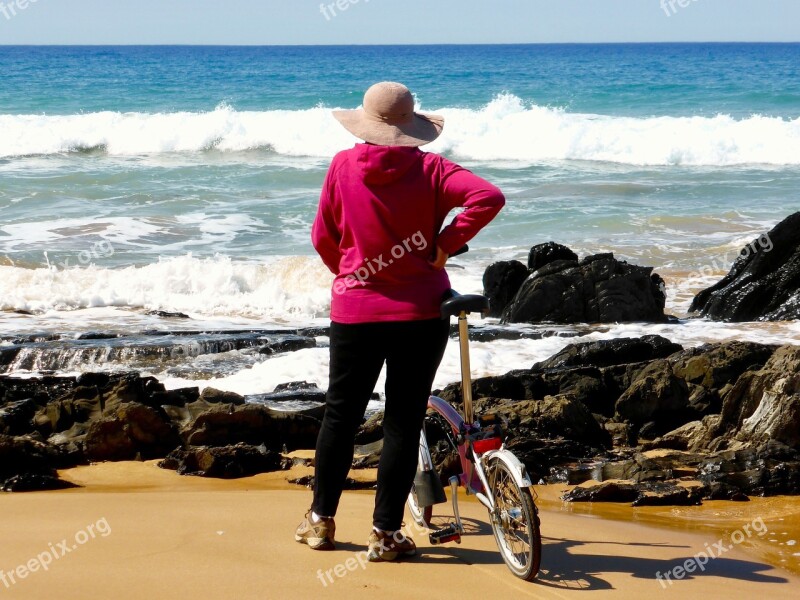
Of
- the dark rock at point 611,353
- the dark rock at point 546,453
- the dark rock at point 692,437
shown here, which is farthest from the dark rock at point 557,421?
the dark rock at point 611,353

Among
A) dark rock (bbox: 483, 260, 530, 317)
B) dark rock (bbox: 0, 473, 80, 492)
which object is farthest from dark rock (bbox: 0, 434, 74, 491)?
dark rock (bbox: 483, 260, 530, 317)

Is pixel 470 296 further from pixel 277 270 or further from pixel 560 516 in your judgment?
pixel 277 270

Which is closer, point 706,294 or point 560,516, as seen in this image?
point 560,516

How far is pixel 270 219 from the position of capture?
64.7 ft

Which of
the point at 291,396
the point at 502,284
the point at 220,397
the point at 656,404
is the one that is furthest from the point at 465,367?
the point at 502,284

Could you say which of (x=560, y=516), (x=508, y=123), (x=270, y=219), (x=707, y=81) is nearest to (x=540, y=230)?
(x=270, y=219)

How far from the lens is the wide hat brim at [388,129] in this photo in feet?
12.7

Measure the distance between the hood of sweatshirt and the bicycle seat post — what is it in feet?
1.87

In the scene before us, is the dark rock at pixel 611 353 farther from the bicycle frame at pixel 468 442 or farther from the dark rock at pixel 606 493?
the bicycle frame at pixel 468 442

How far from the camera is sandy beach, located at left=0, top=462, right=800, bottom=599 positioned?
12.4ft

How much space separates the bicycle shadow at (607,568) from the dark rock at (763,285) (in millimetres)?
7626

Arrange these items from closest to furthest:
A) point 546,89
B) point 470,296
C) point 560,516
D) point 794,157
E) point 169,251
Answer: point 470,296
point 560,516
point 169,251
point 794,157
point 546,89

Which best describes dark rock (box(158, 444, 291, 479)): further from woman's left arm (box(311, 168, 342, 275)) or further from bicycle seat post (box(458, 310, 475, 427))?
woman's left arm (box(311, 168, 342, 275))

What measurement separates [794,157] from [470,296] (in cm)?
2875
